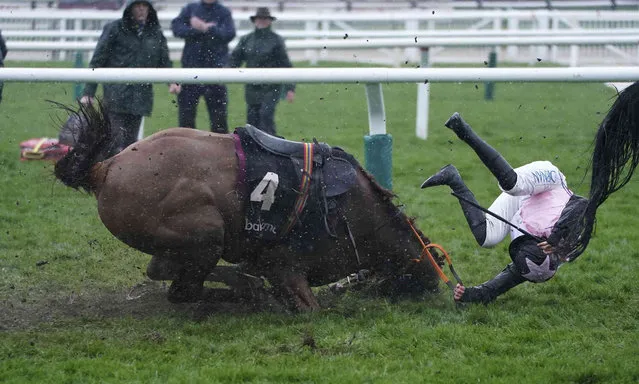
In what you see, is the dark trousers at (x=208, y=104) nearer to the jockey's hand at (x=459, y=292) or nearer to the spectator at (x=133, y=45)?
the spectator at (x=133, y=45)

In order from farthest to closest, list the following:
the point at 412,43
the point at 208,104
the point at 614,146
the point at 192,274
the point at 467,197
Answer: the point at 412,43, the point at 208,104, the point at 467,197, the point at 192,274, the point at 614,146

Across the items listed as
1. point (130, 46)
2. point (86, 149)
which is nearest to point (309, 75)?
point (86, 149)

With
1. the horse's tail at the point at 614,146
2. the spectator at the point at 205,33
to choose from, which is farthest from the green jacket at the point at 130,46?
the horse's tail at the point at 614,146

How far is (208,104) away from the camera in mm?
8875

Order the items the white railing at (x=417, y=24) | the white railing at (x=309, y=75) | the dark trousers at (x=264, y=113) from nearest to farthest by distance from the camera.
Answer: the white railing at (x=309, y=75), the dark trousers at (x=264, y=113), the white railing at (x=417, y=24)

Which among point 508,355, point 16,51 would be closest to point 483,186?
point 508,355

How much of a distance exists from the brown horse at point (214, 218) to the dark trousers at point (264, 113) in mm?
2277

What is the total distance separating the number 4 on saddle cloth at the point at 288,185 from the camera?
5.38m

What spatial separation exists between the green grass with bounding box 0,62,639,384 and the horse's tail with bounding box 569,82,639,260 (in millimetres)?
739

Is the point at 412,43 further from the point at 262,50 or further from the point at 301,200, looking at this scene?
the point at 301,200

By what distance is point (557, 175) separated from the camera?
572 cm

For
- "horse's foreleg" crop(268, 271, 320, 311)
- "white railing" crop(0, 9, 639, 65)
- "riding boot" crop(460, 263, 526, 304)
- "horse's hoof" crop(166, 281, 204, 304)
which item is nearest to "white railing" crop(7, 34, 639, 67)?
"white railing" crop(0, 9, 639, 65)

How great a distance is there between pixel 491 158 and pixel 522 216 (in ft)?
1.33

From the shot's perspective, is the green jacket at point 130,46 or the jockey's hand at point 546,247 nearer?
the jockey's hand at point 546,247
